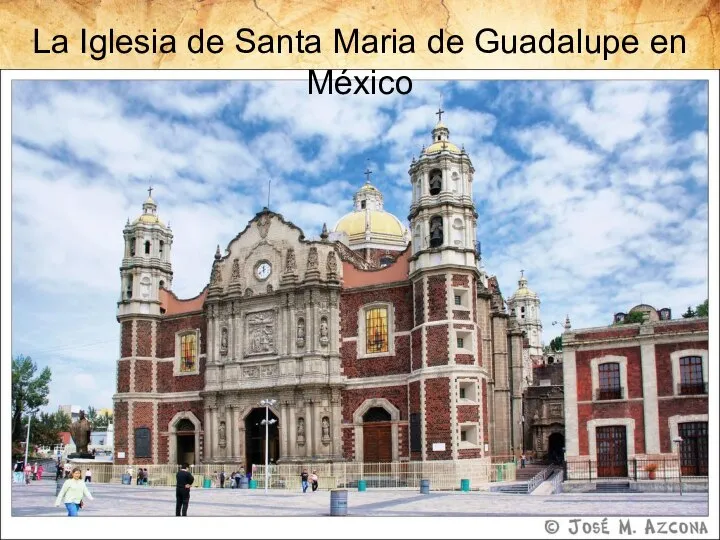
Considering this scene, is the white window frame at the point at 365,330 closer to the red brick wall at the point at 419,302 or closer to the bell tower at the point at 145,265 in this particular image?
the red brick wall at the point at 419,302

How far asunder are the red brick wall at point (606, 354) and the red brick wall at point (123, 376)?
76.8 ft

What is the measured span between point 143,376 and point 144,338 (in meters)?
1.98

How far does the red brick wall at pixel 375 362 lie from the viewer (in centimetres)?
3691

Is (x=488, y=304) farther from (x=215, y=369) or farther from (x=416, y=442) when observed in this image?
(x=215, y=369)

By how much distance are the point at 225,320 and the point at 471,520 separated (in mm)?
26917

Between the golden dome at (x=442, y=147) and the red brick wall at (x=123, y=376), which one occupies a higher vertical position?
the golden dome at (x=442, y=147)

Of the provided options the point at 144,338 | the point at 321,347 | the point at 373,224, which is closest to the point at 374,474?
the point at 321,347

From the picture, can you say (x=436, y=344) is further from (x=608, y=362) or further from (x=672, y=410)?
(x=672, y=410)

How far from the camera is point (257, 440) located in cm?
4069

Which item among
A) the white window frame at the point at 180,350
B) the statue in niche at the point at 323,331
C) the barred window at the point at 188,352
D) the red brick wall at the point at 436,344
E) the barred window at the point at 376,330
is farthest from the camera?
the barred window at the point at 188,352

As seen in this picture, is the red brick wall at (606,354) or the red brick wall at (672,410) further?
the red brick wall at (606,354)

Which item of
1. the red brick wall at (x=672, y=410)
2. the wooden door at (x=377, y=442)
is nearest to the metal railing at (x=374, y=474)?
the wooden door at (x=377, y=442)

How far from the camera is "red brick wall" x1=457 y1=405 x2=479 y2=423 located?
112 ft

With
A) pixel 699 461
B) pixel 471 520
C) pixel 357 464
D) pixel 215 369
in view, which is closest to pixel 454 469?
pixel 357 464
